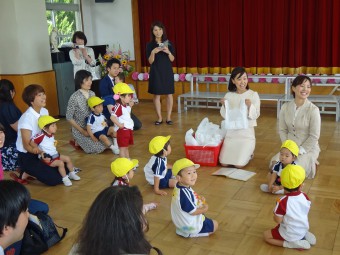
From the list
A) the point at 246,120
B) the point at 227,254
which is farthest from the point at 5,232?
the point at 246,120

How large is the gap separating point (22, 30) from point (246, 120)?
12.4ft

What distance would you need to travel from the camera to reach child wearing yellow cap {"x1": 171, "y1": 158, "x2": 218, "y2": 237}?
2.62m

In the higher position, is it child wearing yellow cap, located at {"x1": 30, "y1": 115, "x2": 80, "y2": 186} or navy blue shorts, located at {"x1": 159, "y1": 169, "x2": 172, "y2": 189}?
child wearing yellow cap, located at {"x1": 30, "y1": 115, "x2": 80, "y2": 186}

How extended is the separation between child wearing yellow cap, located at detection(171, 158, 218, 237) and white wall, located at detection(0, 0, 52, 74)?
4389mm

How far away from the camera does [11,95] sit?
13.4 feet

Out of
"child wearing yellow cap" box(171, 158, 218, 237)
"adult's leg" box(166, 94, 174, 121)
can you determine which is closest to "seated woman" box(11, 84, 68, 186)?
"child wearing yellow cap" box(171, 158, 218, 237)

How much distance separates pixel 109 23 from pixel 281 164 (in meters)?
5.90

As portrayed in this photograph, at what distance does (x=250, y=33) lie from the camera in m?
7.22

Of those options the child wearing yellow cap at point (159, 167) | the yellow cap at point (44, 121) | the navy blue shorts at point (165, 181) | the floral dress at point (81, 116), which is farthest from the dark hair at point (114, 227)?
the floral dress at point (81, 116)

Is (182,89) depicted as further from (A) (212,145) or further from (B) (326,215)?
(B) (326,215)

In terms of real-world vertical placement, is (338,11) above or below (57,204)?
above

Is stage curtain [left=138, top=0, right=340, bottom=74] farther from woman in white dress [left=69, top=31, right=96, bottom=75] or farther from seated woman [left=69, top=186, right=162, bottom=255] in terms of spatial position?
seated woman [left=69, top=186, right=162, bottom=255]

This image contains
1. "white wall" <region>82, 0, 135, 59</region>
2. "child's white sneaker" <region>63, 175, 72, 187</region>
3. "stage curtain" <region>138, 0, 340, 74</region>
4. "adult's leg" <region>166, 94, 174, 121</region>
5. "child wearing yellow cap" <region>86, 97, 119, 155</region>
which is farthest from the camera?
"white wall" <region>82, 0, 135, 59</region>

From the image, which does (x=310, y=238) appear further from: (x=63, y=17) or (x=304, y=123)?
(x=63, y=17)
